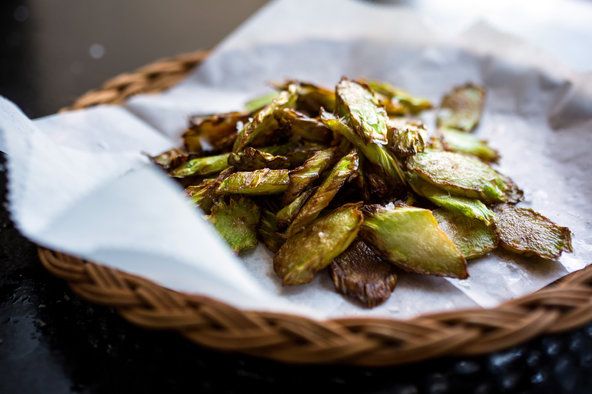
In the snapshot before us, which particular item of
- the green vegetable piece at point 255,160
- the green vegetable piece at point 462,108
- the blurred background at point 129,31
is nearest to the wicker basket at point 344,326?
the green vegetable piece at point 255,160

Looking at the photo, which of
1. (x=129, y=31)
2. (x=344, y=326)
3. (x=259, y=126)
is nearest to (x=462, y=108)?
(x=259, y=126)

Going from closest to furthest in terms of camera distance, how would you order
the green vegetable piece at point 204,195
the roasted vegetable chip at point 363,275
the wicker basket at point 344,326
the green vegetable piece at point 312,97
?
the wicker basket at point 344,326 < the roasted vegetable chip at point 363,275 < the green vegetable piece at point 204,195 < the green vegetable piece at point 312,97

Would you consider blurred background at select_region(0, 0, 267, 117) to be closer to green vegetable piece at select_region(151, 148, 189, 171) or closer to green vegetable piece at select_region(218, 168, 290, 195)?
green vegetable piece at select_region(151, 148, 189, 171)

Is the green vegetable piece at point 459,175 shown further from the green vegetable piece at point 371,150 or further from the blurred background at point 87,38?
the blurred background at point 87,38

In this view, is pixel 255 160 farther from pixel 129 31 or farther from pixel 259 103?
pixel 129 31

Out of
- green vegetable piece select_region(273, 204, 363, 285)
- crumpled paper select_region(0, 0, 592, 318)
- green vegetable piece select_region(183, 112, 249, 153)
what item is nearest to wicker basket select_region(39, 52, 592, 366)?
crumpled paper select_region(0, 0, 592, 318)
